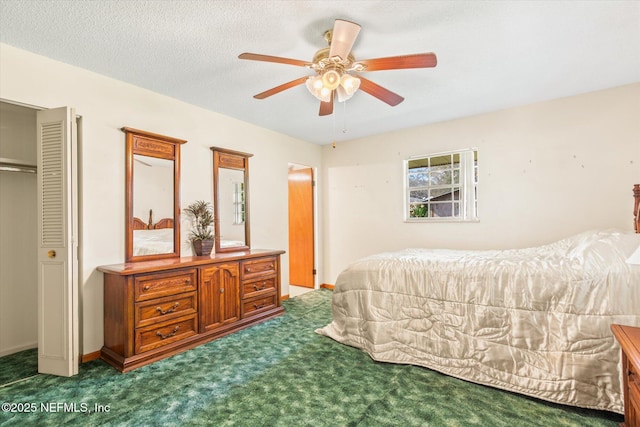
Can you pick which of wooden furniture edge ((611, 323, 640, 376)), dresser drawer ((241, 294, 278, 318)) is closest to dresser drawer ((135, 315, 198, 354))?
dresser drawer ((241, 294, 278, 318))

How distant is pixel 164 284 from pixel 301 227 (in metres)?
2.92

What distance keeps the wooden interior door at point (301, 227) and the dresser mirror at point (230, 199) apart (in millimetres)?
1442

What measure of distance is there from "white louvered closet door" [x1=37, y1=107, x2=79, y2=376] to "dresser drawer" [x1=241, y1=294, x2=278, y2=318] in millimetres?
1488

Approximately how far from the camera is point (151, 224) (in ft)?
9.98

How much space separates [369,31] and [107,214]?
2726mm

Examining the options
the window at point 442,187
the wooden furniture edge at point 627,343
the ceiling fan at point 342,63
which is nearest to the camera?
the wooden furniture edge at point 627,343

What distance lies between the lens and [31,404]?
1.92m

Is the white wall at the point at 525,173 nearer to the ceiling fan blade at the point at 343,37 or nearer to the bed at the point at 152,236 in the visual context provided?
the ceiling fan blade at the point at 343,37

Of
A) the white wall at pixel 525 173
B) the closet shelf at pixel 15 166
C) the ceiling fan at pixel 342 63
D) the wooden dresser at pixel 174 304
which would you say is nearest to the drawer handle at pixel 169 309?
the wooden dresser at pixel 174 304

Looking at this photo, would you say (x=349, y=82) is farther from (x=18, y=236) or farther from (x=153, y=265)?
(x=18, y=236)

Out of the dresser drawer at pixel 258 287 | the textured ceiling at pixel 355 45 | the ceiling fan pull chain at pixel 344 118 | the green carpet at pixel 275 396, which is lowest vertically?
the green carpet at pixel 275 396

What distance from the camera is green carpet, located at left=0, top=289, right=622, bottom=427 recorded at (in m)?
1.75

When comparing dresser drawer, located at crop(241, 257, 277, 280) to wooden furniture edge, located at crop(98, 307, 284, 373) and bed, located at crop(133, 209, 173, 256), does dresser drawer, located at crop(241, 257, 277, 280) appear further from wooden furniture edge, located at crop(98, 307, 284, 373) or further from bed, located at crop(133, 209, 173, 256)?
bed, located at crop(133, 209, 173, 256)

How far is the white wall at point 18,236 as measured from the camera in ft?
9.02
